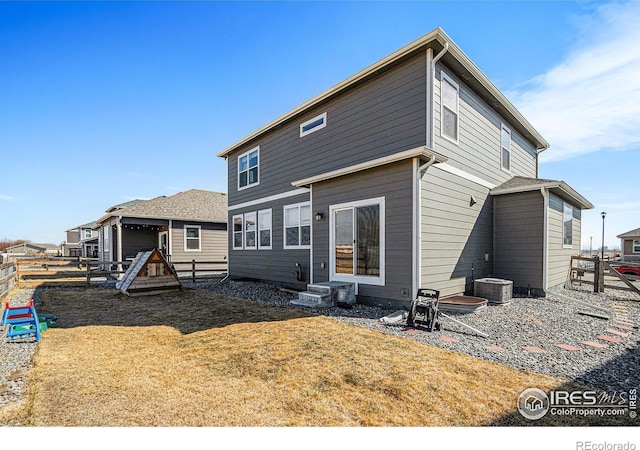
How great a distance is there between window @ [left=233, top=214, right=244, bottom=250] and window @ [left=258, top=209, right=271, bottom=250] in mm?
1456

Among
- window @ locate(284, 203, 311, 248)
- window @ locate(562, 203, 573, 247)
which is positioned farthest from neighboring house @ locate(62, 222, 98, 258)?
window @ locate(562, 203, 573, 247)

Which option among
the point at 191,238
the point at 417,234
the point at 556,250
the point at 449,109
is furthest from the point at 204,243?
the point at 556,250

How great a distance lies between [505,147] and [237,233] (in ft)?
34.1

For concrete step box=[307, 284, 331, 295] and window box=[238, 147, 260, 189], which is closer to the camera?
concrete step box=[307, 284, 331, 295]

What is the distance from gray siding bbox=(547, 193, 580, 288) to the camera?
8508mm

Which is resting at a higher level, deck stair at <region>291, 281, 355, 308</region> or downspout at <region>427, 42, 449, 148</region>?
downspout at <region>427, 42, 449, 148</region>

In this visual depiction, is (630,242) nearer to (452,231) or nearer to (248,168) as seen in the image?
(452,231)

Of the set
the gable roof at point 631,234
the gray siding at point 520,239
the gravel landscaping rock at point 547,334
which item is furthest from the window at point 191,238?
the gable roof at point 631,234

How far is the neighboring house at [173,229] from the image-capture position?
15510 mm

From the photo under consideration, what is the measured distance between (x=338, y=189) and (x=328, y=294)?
2613 millimetres

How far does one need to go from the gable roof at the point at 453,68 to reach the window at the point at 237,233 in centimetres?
384

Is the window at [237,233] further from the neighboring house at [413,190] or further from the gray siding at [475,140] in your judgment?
the gray siding at [475,140]

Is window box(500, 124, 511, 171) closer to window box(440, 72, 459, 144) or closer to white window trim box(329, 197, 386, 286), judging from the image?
window box(440, 72, 459, 144)

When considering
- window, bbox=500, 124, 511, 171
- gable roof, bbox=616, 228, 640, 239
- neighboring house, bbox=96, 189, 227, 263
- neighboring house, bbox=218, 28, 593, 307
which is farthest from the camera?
gable roof, bbox=616, 228, 640, 239
